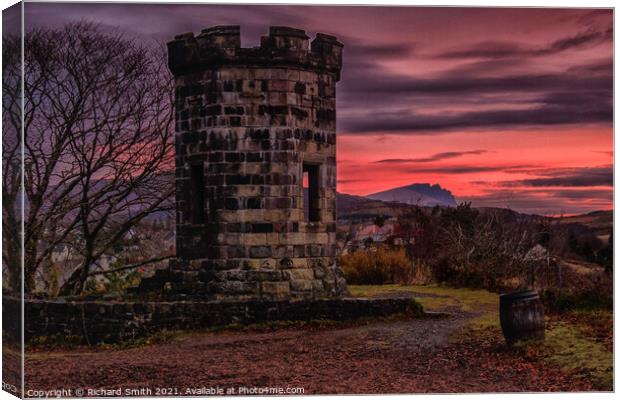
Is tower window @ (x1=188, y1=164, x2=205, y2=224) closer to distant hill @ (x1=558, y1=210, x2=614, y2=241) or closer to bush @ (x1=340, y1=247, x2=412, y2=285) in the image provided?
bush @ (x1=340, y1=247, x2=412, y2=285)

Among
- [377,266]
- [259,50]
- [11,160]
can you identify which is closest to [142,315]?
[11,160]

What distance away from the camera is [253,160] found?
18.1 meters

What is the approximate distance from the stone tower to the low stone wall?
22.5 inches

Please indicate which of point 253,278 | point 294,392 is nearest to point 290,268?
point 253,278

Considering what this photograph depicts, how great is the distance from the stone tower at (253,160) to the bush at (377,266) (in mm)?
3283

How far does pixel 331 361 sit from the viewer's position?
50.7ft

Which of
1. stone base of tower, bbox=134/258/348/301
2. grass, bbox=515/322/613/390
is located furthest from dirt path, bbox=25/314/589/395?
stone base of tower, bbox=134/258/348/301

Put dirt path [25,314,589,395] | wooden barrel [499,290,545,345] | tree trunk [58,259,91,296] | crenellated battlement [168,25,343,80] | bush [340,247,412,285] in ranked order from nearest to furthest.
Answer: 1. dirt path [25,314,589,395]
2. wooden barrel [499,290,545,345]
3. crenellated battlement [168,25,343,80]
4. tree trunk [58,259,91,296]
5. bush [340,247,412,285]

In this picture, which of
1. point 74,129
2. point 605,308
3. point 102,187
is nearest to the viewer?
point 605,308

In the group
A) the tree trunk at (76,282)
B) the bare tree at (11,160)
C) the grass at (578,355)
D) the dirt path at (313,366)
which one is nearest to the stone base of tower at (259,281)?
the dirt path at (313,366)

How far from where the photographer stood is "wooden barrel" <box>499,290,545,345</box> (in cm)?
1564

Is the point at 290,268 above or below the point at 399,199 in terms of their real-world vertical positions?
below

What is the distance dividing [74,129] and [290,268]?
5246 mm

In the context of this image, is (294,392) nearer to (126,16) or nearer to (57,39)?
(126,16)
